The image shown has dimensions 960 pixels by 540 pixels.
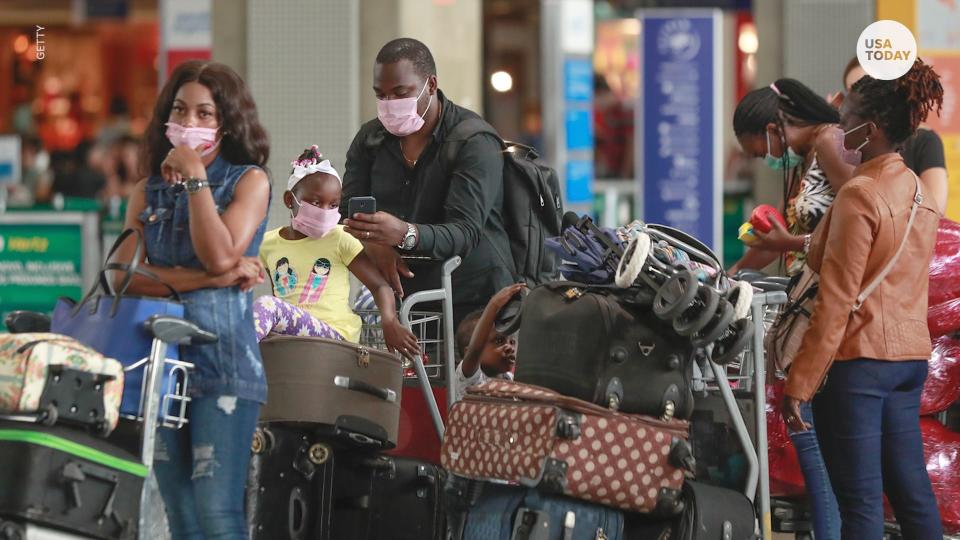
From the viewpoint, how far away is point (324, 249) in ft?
21.0

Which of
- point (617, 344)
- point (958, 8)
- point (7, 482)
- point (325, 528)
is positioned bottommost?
point (325, 528)

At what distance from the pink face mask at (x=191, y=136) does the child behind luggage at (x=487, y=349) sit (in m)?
1.21

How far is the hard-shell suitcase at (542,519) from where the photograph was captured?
4.95m

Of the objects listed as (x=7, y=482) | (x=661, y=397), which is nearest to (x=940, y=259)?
(x=661, y=397)

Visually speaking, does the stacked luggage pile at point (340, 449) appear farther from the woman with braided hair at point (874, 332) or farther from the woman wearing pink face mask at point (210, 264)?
the woman with braided hair at point (874, 332)

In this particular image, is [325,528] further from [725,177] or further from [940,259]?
[725,177]

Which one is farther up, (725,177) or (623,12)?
(623,12)

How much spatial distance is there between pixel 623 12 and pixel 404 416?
13.9m

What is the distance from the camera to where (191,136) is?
16.0ft

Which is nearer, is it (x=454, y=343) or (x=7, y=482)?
(x=7, y=482)

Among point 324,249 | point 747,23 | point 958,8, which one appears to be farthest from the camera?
point 747,23

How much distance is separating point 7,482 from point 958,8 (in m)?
8.45

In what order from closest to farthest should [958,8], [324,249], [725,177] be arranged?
[324,249], [958,8], [725,177]

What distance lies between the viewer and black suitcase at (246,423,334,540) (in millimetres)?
5754
